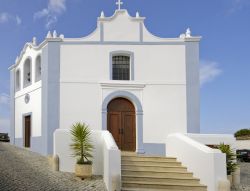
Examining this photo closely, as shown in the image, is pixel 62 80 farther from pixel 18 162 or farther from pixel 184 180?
pixel 184 180

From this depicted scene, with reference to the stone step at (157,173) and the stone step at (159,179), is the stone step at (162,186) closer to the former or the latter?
the stone step at (159,179)

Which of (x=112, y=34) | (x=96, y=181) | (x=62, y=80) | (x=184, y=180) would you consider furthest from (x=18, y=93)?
(x=184, y=180)

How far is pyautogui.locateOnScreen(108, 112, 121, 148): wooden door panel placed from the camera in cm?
1788

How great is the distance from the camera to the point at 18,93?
2211cm

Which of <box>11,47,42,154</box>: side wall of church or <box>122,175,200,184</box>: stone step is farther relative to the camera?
<box>11,47,42,154</box>: side wall of church

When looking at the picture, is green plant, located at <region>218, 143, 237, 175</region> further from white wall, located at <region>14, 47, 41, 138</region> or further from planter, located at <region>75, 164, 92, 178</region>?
white wall, located at <region>14, 47, 41, 138</region>

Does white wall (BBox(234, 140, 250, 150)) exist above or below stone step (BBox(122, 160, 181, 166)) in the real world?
below

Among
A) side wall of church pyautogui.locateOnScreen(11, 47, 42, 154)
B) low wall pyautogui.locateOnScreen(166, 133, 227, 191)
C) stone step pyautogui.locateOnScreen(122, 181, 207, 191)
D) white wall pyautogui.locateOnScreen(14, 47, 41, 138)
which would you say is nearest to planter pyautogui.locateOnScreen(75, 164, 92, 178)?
stone step pyautogui.locateOnScreen(122, 181, 207, 191)

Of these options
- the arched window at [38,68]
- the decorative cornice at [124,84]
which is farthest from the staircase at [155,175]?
the arched window at [38,68]

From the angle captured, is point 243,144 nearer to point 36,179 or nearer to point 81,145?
point 81,145

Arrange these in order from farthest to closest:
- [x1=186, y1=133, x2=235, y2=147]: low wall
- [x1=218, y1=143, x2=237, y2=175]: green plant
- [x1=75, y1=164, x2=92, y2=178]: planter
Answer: [x1=186, y1=133, x2=235, y2=147]: low wall, [x1=218, y1=143, x2=237, y2=175]: green plant, [x1=75, y1=164, x2=92, y2=178]: planter

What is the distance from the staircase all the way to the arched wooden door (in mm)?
3335

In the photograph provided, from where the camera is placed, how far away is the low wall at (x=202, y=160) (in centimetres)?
1171

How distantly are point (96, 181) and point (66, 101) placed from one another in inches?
237
